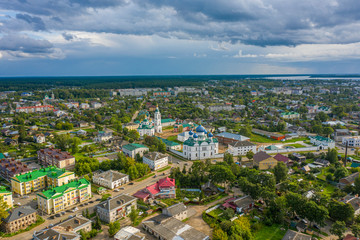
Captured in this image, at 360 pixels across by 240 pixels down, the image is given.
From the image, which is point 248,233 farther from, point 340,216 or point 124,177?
point 124,177

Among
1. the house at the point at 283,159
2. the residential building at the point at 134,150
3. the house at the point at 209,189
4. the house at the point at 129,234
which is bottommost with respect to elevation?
the house at the point at 209,189

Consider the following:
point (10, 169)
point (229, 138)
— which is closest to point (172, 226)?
point (10, 169)

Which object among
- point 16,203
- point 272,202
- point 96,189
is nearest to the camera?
point 272,202

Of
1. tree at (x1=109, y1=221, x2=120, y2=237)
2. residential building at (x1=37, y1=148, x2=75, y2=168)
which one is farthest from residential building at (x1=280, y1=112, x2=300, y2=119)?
tree at (x1=109, y1=221, x2=120, y2=237)

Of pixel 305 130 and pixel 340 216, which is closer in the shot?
pixel 340 216

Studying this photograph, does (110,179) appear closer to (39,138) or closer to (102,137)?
(102,137)

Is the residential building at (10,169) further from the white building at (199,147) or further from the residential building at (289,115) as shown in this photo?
the residential building at (289,115)

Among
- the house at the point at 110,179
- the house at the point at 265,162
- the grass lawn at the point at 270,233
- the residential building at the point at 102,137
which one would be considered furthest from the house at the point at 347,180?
the residential building at the point at 102,137

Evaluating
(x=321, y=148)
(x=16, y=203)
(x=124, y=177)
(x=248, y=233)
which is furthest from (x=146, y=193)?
(x=321, y=148)
